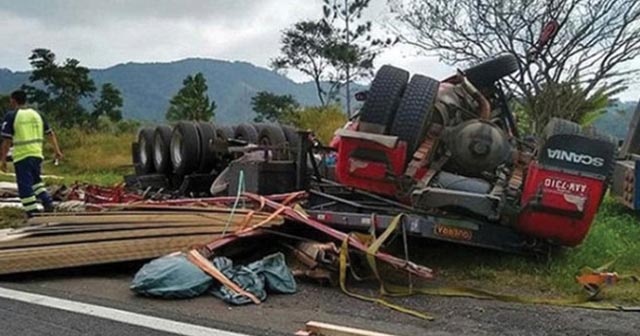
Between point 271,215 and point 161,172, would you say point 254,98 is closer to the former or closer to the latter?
point 161,172

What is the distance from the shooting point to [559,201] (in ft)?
18.5

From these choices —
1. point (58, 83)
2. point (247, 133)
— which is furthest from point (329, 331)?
point (58, 83)

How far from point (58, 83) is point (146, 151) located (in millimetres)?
38315

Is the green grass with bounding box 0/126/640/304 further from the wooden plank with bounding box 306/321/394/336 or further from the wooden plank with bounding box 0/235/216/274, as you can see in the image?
the wooden plank with bounding box 0/235/216/274

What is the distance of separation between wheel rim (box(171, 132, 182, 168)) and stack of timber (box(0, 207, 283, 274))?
8.49 feet

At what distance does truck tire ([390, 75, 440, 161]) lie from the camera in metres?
6.12

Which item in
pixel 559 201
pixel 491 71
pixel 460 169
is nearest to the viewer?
pixel 559 201

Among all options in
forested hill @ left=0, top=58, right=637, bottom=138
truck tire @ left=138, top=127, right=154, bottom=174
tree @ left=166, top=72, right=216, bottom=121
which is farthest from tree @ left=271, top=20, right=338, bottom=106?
forested hill @ left=0, top=58, right=637, bottom=138

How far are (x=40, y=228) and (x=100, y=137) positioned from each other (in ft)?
62.9

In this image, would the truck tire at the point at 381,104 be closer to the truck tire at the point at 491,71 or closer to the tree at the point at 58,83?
the truck tire at the point at 491,71

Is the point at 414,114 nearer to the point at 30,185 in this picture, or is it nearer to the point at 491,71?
the point at 491,71

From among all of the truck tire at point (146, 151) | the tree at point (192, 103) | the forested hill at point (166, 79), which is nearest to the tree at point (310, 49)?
the tree at point (192, 103)

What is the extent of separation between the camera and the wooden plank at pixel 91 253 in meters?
5.69

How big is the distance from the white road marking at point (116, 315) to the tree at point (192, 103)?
932 inches
